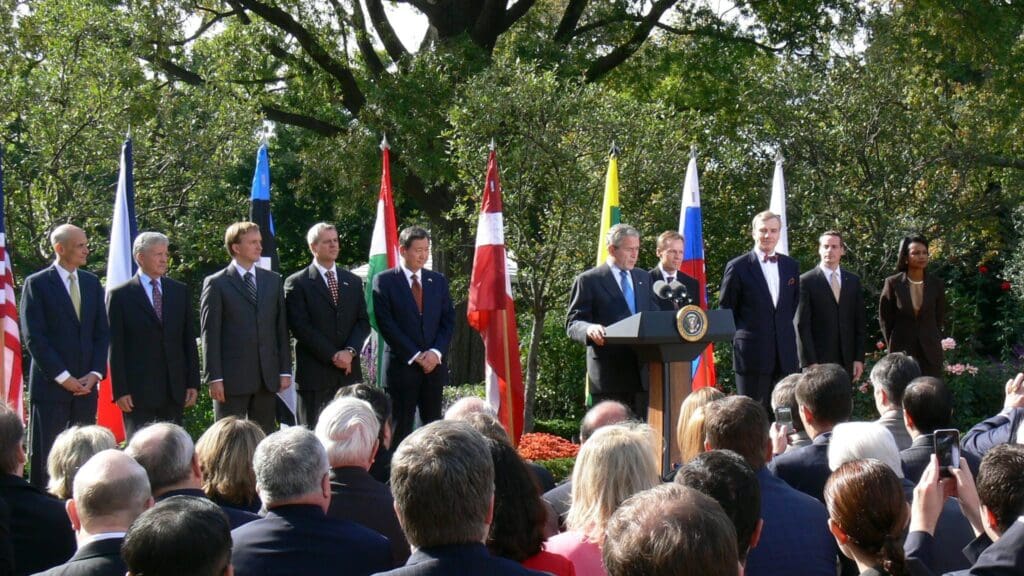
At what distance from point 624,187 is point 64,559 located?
8255 mm

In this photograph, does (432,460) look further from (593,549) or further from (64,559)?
(64,559)

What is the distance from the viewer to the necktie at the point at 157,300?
7859 millimetres

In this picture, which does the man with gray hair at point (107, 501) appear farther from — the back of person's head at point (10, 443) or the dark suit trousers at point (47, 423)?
the dark suit trousers at point (47, 423)

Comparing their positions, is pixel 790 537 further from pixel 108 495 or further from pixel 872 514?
pixel 108 495

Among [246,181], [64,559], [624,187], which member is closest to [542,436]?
[624,187]

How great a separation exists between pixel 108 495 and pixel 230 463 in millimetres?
1109

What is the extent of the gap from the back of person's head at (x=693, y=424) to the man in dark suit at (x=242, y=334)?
396 cm

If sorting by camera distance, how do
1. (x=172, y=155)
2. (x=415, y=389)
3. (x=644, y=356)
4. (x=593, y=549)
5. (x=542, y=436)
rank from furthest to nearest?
(x=172, y=155) → (x=542, y=436) → (x=415, y=389) → (x=644, y=356) → (x=593, y=549)

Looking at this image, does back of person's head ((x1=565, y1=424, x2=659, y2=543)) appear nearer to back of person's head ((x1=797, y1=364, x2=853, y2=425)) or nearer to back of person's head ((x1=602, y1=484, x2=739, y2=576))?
back of person's head ((x1=602, y1=484, x2=739, y2=576))

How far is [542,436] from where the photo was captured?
1157 centimetres

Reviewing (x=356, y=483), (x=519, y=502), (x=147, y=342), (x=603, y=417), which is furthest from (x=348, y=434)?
(x=147, y=342)

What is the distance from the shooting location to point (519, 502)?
11.2 ft

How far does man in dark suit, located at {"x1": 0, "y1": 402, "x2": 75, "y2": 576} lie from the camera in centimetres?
411

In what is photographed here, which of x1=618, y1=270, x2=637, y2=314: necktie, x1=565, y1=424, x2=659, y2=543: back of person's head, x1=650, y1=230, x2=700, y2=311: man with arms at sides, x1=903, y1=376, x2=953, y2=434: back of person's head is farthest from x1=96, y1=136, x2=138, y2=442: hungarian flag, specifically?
x1=903, y1=376, x2=953, y2=434: back of person's head
